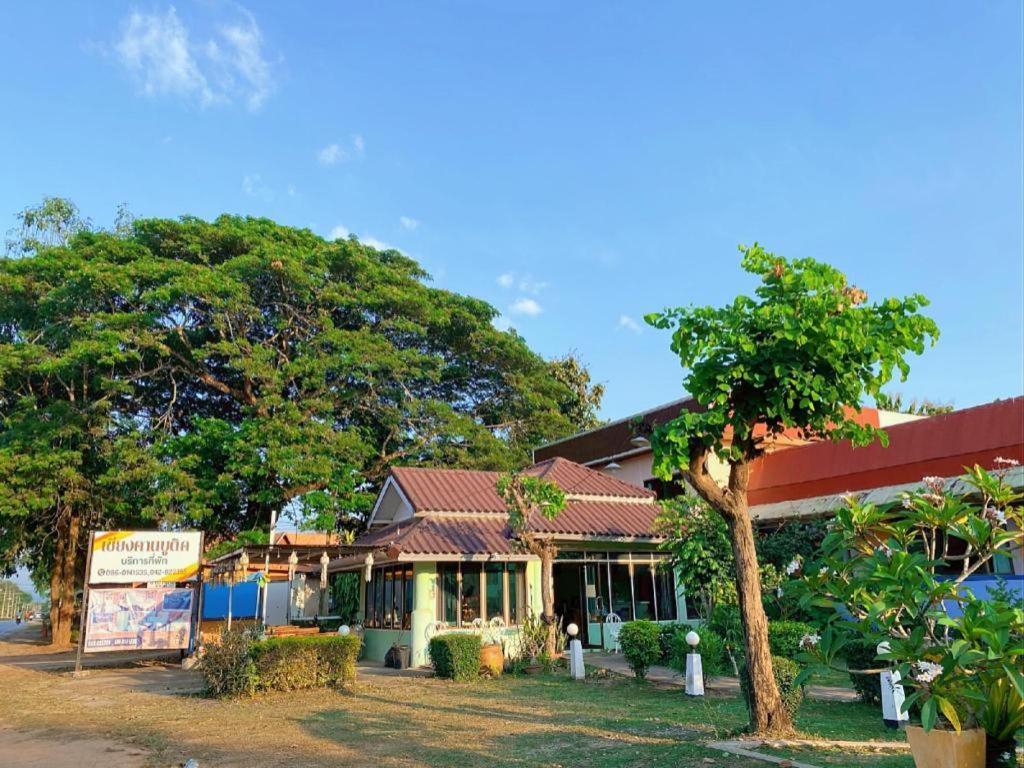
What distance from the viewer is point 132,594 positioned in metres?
17.6

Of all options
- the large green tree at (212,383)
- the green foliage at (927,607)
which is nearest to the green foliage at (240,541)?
the large green tree at (212,383)

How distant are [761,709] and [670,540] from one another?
8.62 meters

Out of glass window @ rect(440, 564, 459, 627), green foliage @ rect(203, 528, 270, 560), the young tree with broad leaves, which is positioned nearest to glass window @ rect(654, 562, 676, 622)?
the young tree with broad leaves

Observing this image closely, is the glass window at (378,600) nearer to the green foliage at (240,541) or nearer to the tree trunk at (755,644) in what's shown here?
the green foliage at (240,541)

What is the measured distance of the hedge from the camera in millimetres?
12234

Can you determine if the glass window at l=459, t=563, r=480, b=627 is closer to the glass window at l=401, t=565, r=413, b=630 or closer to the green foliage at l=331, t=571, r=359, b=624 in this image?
the glass window at l=401, t=565, r=413, b=630

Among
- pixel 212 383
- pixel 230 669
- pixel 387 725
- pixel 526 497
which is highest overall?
pixel 212 383

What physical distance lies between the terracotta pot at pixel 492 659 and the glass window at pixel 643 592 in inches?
250

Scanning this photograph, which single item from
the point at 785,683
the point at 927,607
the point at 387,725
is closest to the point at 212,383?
the point at 387,725

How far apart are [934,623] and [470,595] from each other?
44.7 ft

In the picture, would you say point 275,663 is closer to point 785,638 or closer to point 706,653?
point 706,653

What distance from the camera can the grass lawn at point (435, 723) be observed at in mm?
→ 7340

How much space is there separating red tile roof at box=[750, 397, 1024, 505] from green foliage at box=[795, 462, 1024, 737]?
36.9 ft

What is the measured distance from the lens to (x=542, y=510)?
16.5m
